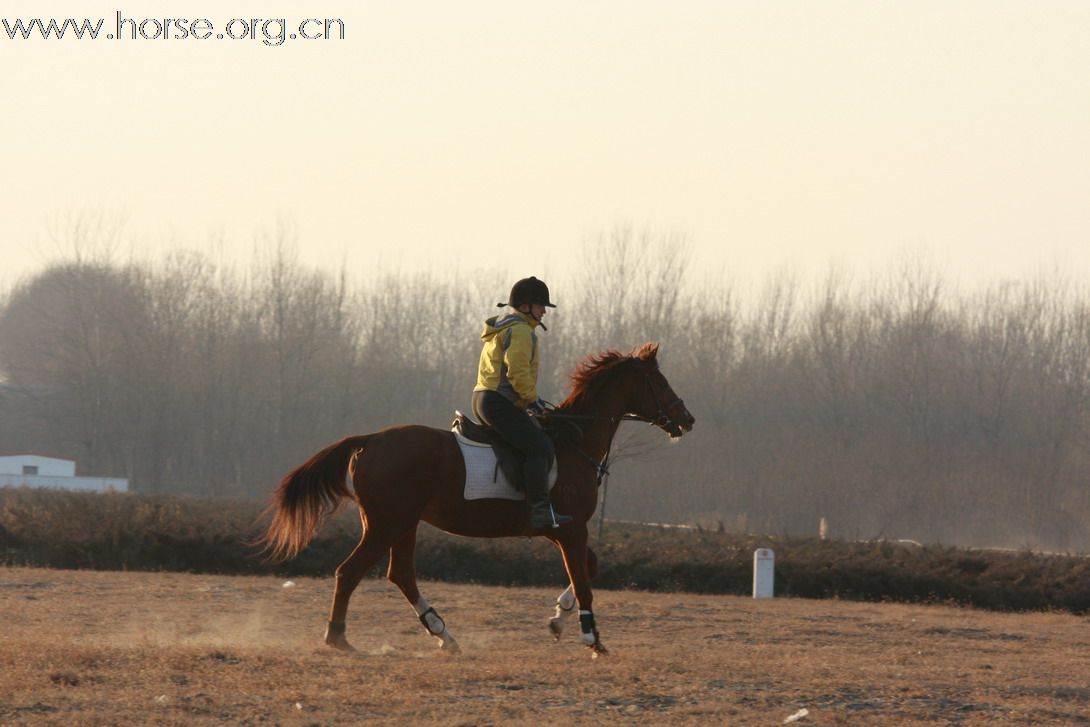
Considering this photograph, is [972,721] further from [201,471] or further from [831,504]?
[201,471]

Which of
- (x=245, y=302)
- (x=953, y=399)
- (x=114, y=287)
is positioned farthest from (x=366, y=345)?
(x=953, y=399)

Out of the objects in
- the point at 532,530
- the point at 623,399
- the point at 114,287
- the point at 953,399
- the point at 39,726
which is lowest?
the point at 39,726

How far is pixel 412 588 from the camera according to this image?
12.4 m

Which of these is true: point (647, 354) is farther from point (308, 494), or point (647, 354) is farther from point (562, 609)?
point (308, 494)

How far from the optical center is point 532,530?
1234 cm

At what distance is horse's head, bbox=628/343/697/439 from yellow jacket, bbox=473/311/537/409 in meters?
1.20

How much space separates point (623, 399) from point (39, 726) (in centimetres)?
622

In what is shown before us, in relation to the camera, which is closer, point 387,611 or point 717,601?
point 387,611

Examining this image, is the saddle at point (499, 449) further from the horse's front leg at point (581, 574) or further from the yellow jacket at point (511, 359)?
the horse's front leg at point (581, 574)

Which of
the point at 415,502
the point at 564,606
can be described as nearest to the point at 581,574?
the point at 564,606

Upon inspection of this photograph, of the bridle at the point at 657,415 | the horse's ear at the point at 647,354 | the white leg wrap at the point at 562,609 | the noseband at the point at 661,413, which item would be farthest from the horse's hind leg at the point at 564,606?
the horse's ear at the point at 647,354

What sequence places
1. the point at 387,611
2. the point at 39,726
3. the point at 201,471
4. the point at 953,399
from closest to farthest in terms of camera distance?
the point at 39,726, the point at 387,611, the point at 953,399, the point at 201,471

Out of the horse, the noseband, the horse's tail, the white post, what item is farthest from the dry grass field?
the white post

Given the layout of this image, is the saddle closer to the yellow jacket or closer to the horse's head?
the yellow jacket
